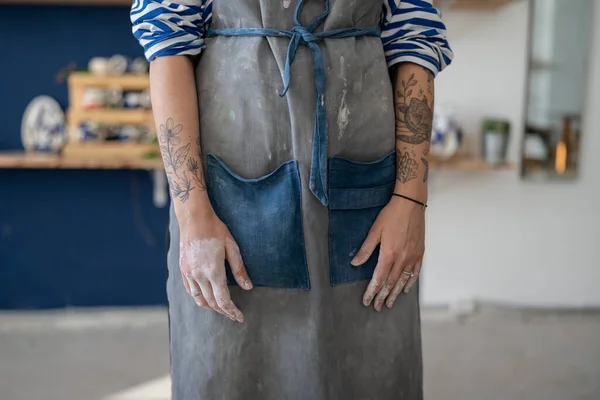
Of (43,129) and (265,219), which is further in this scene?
(43,129)

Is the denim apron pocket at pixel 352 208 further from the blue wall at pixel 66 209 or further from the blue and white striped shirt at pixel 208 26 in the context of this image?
the blue wall at pixel 66 209

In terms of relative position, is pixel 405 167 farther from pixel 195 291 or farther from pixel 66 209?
pixel 66 209

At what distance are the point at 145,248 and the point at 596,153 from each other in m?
2.24

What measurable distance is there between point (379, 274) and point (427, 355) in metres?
1.76

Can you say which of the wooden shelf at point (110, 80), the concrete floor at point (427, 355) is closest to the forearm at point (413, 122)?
the concrete floor at point (427, 355)

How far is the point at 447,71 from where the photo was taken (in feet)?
9.75

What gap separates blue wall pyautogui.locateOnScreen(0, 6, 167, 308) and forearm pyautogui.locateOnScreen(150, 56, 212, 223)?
6.83 feet

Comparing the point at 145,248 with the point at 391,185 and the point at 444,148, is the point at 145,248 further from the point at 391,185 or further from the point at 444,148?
the point at 391,185

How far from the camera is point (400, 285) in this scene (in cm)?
98

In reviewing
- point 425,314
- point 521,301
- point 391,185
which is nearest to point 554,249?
point 521,301

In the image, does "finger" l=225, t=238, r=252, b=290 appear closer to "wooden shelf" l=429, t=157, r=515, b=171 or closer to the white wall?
"wooden shelf" l=429, t=157, r=515, b=171

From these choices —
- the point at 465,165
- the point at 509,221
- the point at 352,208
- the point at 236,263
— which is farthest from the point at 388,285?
the point at 509,221

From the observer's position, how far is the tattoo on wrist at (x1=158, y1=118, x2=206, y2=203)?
920 millimetres

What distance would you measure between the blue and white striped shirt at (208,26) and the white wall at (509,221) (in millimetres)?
2040
